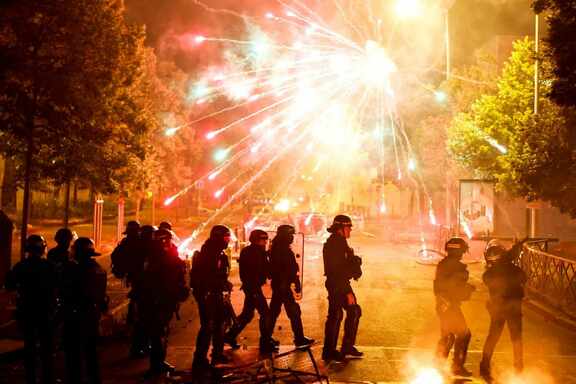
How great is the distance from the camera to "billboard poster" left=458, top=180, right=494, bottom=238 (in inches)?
937

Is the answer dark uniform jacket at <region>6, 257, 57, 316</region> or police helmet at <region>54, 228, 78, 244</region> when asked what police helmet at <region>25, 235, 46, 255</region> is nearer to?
dark uniform jacket at <region>6, 257, 57, 316</region>

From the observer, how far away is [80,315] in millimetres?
6652

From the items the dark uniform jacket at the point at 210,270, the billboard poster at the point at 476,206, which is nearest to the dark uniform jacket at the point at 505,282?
the dark uniform jacket at the point at 210,270

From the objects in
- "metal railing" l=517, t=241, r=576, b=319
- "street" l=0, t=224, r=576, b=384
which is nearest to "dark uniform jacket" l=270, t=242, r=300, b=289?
"street" l=0, t=224, r=576, b=384

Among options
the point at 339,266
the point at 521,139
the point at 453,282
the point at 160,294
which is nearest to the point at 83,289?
the point at 160,294

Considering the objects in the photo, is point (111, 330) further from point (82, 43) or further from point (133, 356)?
point (82, 43)

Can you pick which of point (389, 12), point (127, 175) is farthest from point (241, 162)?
point (127, 175)

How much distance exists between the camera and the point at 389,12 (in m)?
33.7

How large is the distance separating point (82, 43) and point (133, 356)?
7783 mm

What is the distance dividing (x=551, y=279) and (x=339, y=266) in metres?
8.51

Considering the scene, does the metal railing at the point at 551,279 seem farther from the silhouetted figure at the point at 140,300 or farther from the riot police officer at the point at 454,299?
the silhouetted figure at the point at 140,300

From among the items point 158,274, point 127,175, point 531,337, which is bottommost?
point 531,337

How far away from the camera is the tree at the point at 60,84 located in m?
12.4

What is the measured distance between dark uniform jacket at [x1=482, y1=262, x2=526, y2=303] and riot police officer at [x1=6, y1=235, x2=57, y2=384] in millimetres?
5219
